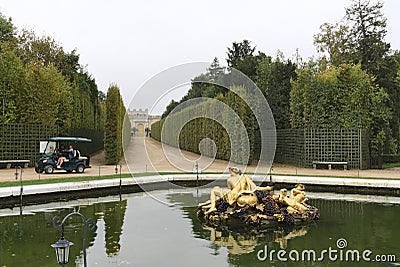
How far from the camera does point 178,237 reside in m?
7.91

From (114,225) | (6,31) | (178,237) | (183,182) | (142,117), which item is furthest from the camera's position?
(6,31)

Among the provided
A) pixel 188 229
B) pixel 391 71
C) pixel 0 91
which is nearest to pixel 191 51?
pixel 188 229

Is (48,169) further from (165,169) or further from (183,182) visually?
(183,182)

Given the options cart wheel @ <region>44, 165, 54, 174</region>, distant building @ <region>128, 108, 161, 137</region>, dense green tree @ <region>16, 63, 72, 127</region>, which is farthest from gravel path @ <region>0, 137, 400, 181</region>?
dense green tree @ <region>16, 63, 72, 127</region>

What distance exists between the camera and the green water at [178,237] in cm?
652

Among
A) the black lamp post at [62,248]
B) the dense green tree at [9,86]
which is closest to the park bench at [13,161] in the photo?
the dense green tree at [9,86]

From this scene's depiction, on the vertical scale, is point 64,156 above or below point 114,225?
above

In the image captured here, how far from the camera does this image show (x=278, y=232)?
27.3 ft

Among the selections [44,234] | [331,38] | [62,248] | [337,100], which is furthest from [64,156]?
[331,38]

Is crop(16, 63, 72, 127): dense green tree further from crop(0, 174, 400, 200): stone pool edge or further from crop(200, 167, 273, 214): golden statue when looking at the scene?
crop(200, 167, 273, 214): golden statue

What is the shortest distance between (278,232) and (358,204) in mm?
4191

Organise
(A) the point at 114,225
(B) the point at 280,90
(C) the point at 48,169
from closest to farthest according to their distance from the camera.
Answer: (A) the point at 114,225 < (C) the point at 48,169 < (B) the point at 280,90

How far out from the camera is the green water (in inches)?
257

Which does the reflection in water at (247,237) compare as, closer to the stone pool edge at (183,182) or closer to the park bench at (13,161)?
the stone pool edge at (183,182)
